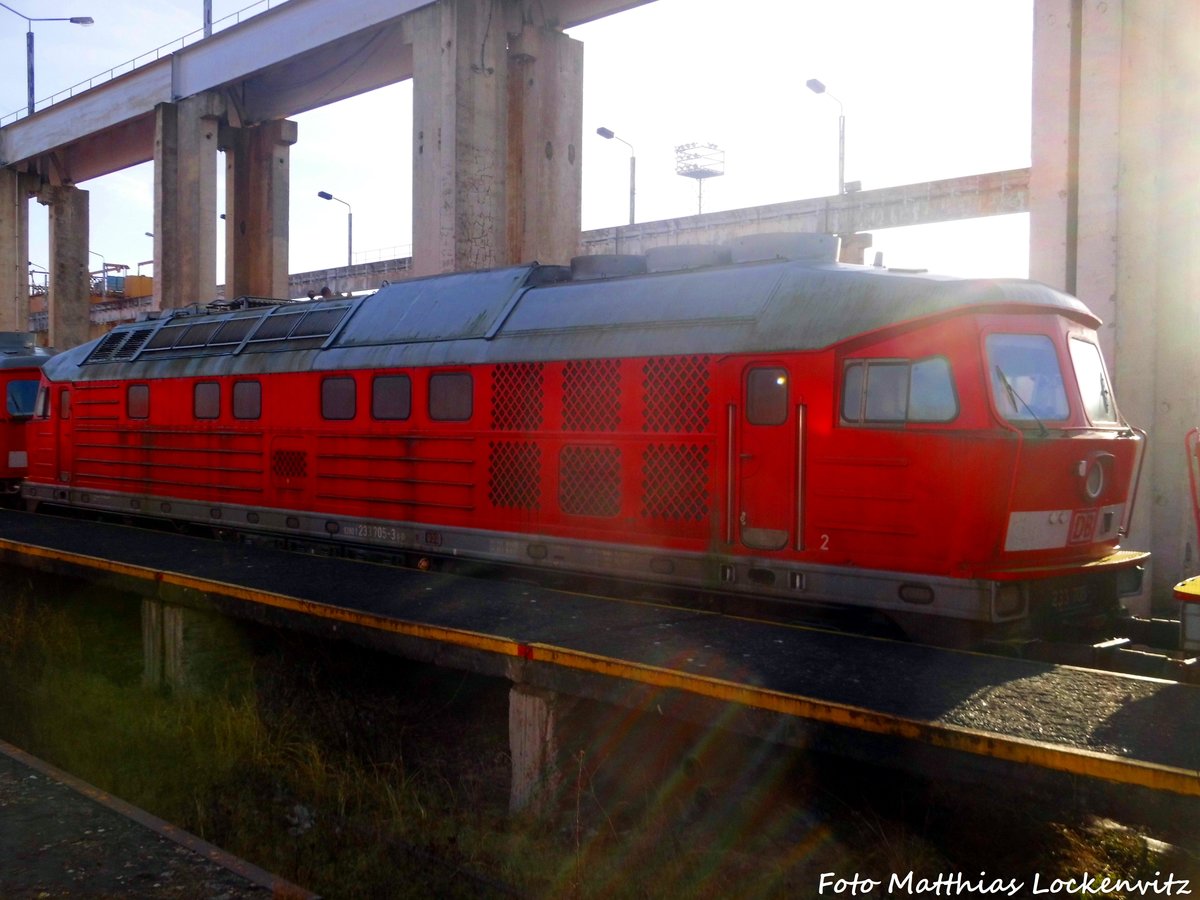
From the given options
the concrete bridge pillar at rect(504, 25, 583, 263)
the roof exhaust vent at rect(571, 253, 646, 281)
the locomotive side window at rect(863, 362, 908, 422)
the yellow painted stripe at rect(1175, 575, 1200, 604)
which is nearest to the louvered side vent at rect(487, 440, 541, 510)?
the roof exhaust vent at rect(571, 253, 646, 281)

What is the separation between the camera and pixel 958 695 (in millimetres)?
5461

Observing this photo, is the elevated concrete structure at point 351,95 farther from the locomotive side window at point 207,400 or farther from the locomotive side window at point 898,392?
the locomotive side window at point 898,392

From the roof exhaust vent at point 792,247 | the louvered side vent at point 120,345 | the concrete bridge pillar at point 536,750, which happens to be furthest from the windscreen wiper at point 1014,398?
the louvered side vent at point 120,345

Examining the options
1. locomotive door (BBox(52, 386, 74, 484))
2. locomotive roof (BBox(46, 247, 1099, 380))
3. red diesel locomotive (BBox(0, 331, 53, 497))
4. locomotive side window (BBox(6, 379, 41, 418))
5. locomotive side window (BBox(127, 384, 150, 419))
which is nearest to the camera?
locomotive roof (BBox(46, 247, 1099, 380))

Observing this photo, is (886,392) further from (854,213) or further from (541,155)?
(854,213)

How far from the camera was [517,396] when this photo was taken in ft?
32.4

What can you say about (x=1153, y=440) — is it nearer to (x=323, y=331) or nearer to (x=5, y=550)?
(x=323, y=331)

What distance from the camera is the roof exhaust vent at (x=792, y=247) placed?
8.88 metres

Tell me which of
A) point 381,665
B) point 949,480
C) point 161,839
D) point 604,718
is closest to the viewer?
point 161,839

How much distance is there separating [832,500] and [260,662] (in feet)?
16.2

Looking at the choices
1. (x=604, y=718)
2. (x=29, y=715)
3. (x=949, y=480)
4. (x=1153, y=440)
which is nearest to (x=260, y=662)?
(x=29, y=715)

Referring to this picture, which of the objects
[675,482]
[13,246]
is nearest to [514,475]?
[675,482]

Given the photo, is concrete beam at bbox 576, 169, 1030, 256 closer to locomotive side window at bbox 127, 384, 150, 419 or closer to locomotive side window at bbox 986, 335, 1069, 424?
locomotive side window at bbox 127, 384, 150, 419

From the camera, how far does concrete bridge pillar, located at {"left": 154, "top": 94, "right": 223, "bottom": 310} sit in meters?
26.8
